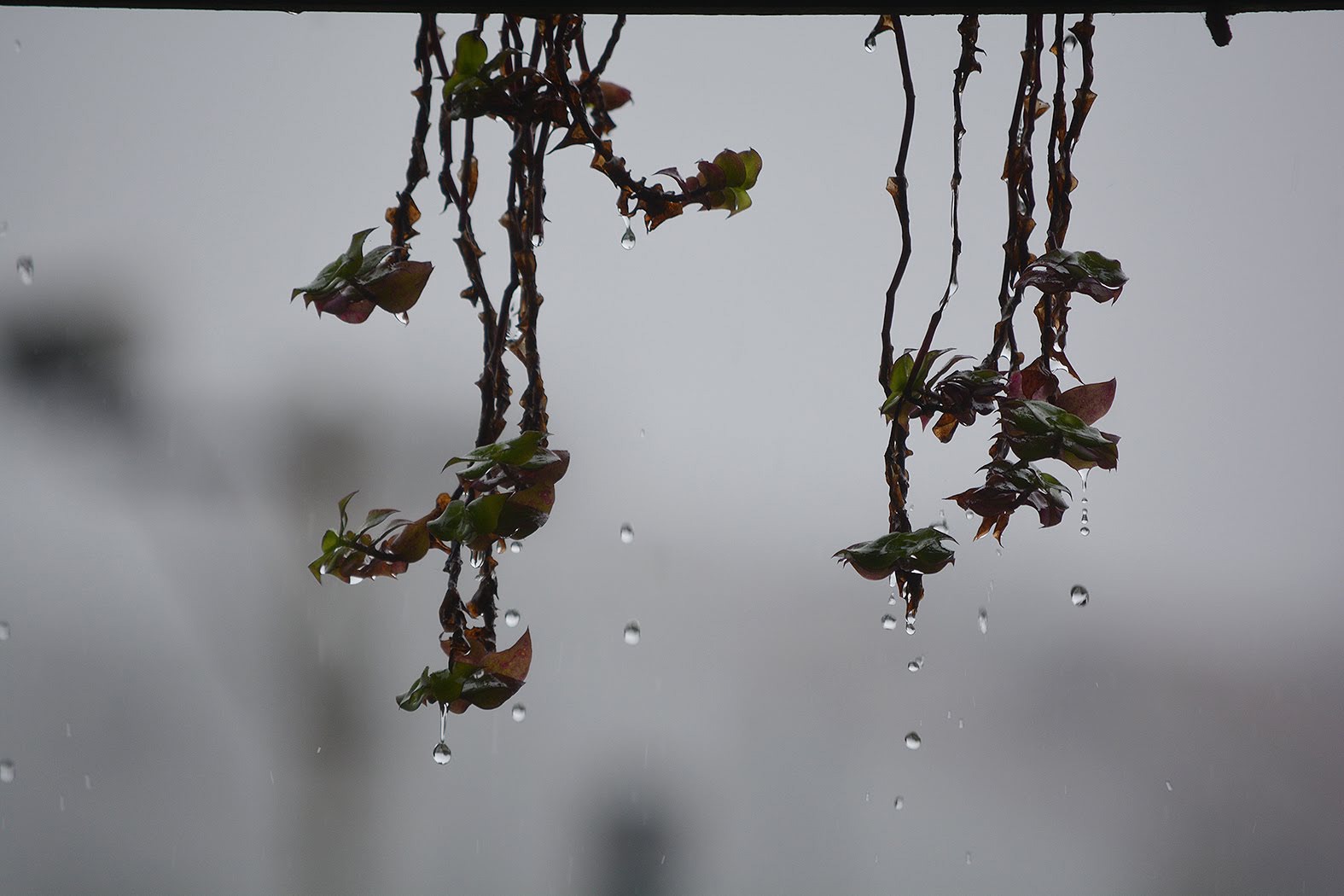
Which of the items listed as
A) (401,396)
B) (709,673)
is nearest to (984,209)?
(709,673)

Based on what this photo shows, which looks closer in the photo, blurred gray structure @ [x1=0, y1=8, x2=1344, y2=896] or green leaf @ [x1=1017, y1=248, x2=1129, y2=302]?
green leaf @ [x1=1017, y1=248, x2=1129, y2=302]

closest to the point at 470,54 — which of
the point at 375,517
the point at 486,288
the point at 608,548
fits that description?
the point at 486,288

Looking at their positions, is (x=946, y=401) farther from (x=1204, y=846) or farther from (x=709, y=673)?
(x=1204, y=846)

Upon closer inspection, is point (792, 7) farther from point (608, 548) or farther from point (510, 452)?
point (608, 548)

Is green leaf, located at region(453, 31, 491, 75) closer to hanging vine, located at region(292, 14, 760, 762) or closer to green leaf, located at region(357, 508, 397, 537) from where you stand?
hanging vine, located at region(292, 14, 760, 762)

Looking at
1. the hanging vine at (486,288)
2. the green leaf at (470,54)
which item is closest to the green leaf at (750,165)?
the hanging vine at (486,288)

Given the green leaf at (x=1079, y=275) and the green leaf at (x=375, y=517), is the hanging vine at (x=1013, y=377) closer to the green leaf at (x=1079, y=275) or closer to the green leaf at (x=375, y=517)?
the green leaf at (x=1079, y=275)

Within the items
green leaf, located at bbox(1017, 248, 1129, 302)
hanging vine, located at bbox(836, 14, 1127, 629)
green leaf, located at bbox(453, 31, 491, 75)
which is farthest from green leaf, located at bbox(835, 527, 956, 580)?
green leaf, located at bbox(453, 31, 491, 75)
